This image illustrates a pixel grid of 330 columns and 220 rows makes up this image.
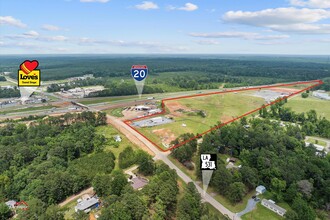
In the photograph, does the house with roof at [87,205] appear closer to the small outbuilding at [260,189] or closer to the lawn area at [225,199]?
the lawn area at [225,199]

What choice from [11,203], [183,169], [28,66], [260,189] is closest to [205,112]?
[183,169]

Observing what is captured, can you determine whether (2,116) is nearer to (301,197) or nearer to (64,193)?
(64,193)

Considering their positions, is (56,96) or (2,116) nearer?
(2,116)

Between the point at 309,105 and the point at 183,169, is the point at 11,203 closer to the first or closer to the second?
the point at 183,169

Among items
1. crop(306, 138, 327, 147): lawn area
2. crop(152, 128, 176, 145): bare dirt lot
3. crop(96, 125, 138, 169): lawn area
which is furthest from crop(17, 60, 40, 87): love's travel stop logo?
crop(306, 138, 327, 147): lawn area

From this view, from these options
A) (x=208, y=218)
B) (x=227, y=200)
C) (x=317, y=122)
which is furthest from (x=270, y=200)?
(x=317, y=122)

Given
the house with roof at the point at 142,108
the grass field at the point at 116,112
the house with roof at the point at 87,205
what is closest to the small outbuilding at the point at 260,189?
the house with roof at the point at 87,205

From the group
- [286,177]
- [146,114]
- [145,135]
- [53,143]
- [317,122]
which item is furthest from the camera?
[146,114]
